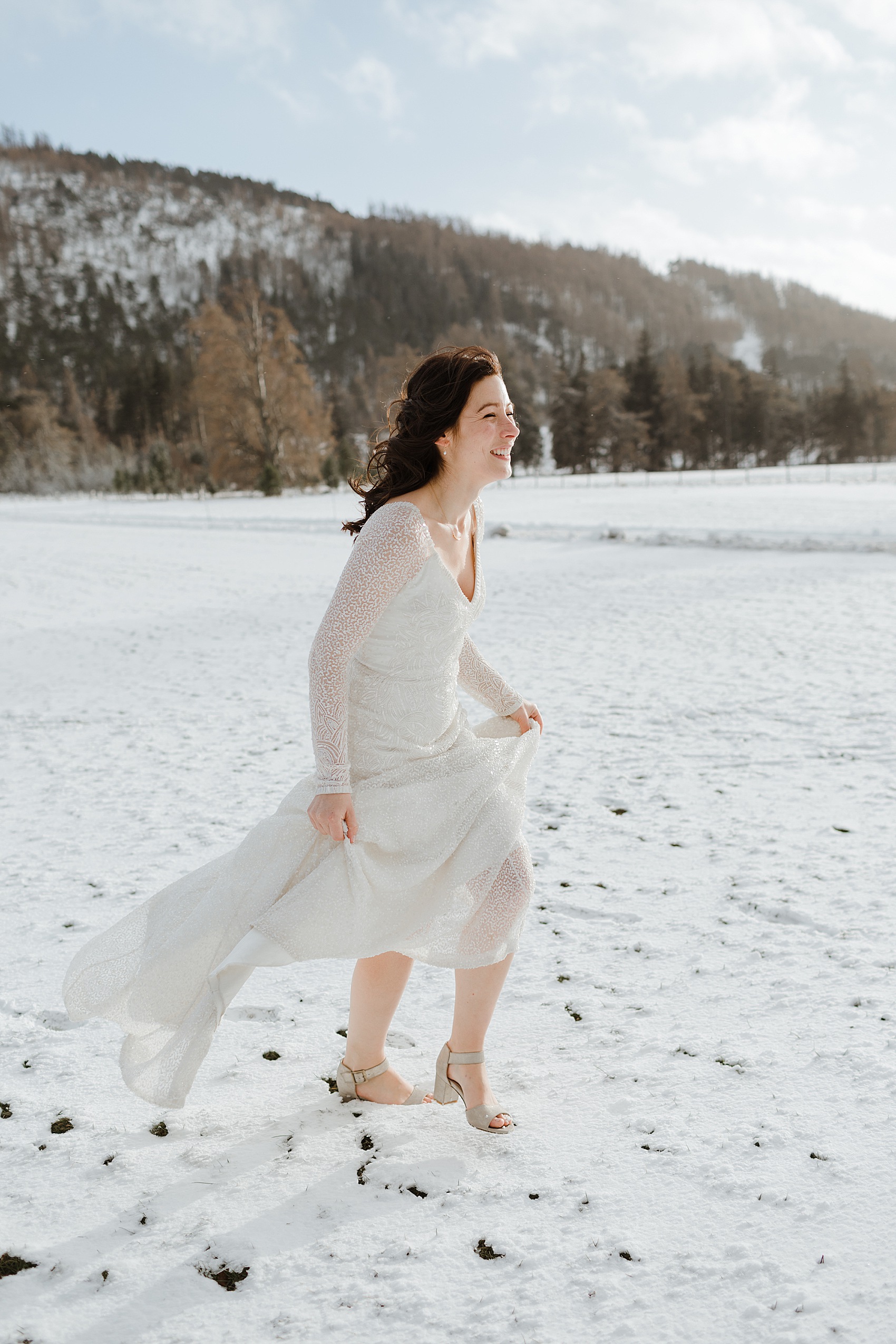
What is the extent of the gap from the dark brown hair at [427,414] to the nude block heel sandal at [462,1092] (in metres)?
1.27

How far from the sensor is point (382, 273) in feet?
483

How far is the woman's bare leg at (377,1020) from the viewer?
232 cm

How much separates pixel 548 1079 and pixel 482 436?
161 centimetres

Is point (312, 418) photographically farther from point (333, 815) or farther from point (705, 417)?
point (333, 815)

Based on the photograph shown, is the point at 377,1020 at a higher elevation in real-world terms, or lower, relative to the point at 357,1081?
higher

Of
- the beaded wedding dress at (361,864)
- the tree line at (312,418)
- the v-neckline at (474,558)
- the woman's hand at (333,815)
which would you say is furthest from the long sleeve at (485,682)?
the tree line at (312,418)

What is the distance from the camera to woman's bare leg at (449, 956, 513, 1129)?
2191 millimetres

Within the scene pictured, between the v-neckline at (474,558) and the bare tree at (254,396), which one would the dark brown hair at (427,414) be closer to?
the v-neckline at (474,558)

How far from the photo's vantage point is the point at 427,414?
2.19 meters

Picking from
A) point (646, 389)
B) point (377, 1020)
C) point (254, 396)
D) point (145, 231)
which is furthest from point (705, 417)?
point (145, 231)

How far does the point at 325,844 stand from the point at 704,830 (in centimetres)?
253

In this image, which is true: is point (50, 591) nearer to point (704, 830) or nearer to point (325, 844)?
point (704, 830)

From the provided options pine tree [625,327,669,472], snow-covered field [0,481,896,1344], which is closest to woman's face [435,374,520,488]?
snow-covered field [0,481,896,1344]

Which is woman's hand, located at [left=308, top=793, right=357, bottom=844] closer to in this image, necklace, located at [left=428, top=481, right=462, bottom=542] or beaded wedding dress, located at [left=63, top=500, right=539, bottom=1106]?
beaded wedding dress, located at [left=63, top=500, right=539, bottom=1106]
